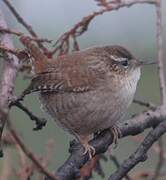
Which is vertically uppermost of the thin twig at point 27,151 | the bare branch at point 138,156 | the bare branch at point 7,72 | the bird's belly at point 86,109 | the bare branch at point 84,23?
the thin twig at point 27,151

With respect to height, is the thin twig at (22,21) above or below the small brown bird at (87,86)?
above

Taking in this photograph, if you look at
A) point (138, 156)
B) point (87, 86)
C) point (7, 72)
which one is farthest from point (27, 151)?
point (87, 86)

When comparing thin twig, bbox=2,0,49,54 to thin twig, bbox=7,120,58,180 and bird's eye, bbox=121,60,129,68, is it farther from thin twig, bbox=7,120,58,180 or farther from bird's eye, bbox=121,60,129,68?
thin twig, bbox=7,120,58,180

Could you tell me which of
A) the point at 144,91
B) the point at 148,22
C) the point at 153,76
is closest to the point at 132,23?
the point at 148,22

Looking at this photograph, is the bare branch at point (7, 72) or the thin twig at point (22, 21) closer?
the bare branch at point (7, 72)

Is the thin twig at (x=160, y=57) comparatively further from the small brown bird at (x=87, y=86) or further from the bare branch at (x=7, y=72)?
the bare branch at (x=7, y=72)

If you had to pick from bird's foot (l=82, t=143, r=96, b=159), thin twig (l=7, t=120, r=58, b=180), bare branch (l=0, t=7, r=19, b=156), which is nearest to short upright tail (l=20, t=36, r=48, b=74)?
bare branch (l=0, t=7, r=19, b=156)

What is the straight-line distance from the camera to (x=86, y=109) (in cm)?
291

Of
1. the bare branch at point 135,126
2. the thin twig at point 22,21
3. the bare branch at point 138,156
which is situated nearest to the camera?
the bare branch at point 138,156

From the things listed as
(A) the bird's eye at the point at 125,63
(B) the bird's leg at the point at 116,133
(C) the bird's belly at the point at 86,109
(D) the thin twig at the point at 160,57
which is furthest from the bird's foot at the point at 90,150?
(A) the bird's eye at the point at 125,63

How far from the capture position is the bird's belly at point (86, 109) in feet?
9.46

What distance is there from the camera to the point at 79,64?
316 centimetres

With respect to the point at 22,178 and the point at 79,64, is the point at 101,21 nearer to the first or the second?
the point at 79,64

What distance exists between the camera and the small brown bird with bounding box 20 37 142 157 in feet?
9.50
